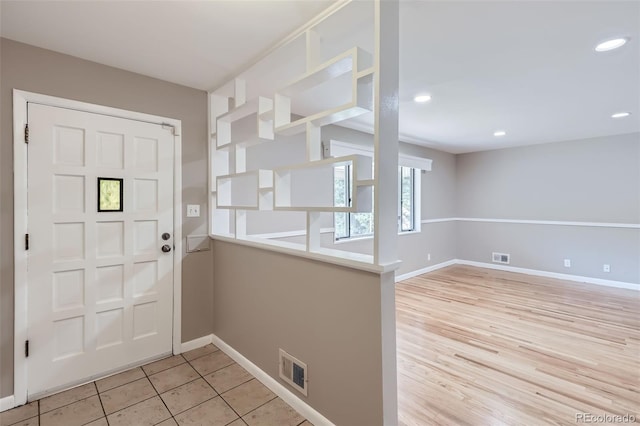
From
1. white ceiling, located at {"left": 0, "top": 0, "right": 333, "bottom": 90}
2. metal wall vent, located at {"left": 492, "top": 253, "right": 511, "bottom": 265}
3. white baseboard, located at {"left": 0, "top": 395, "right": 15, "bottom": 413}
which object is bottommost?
white baseboard, located at {"left": 0, "top": 395, "right": 15, "bottom": 413}

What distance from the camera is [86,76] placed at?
217cm

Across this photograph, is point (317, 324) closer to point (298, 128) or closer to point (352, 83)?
point (298, 128)

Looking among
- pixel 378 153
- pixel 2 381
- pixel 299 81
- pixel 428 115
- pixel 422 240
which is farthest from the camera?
pixel 422 240

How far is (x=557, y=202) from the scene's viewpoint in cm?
513

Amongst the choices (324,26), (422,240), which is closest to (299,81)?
(324,26)

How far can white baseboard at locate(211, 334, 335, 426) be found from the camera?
1.74m

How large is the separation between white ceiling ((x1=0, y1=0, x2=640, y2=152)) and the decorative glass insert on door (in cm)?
87

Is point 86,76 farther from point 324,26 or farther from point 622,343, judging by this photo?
point 622,343

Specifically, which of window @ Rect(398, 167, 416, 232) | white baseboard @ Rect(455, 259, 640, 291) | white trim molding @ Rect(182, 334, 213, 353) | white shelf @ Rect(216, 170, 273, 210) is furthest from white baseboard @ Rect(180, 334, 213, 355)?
white baseboard @ Rect(455, 259, 640, 291)

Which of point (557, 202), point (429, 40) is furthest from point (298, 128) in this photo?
point (557, 202)

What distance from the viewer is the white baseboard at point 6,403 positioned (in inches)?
73.6

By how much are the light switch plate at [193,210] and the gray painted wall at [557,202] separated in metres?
5.42

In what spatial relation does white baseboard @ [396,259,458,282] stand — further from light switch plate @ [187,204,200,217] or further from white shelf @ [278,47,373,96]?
white shelf @ [278,47,373,96]

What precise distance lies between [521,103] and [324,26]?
2.51m
